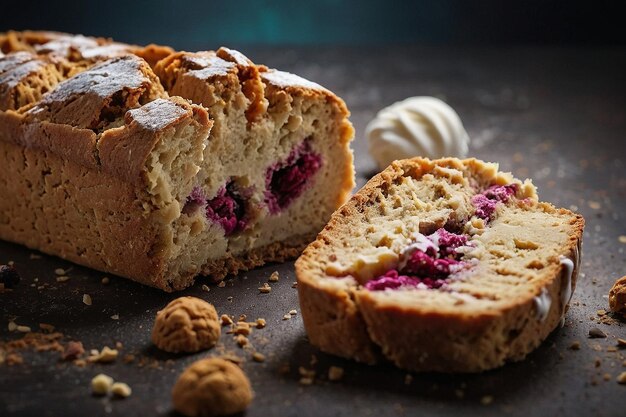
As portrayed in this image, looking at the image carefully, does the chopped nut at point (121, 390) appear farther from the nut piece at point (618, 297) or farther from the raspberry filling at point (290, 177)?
the nut piece at point (618, 297)

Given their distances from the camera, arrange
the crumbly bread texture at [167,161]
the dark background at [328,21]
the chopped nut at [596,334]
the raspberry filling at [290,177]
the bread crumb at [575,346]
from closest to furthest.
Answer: the bread crumb at [575,346] < the chopped nut at [596,334] < the crumbly bread texture at [167,161] < the raspberry filling at [290,177] < the dark background at [328,21]

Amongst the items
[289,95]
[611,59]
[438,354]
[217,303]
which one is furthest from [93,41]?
[611,59]

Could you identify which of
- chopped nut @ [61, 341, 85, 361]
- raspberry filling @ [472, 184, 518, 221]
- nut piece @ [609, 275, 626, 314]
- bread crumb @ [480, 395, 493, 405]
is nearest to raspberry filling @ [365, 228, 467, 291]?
raspberry filling @ [472, 184, 518, 221]

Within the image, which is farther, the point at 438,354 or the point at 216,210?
the point at 216,210

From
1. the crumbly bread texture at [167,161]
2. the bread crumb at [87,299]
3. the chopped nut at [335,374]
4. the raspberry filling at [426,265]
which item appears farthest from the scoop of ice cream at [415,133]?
the chopped nut at [335,374]

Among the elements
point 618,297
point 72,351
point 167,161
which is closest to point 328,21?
point 167,161

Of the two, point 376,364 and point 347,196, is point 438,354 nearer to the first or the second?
point 376,364
